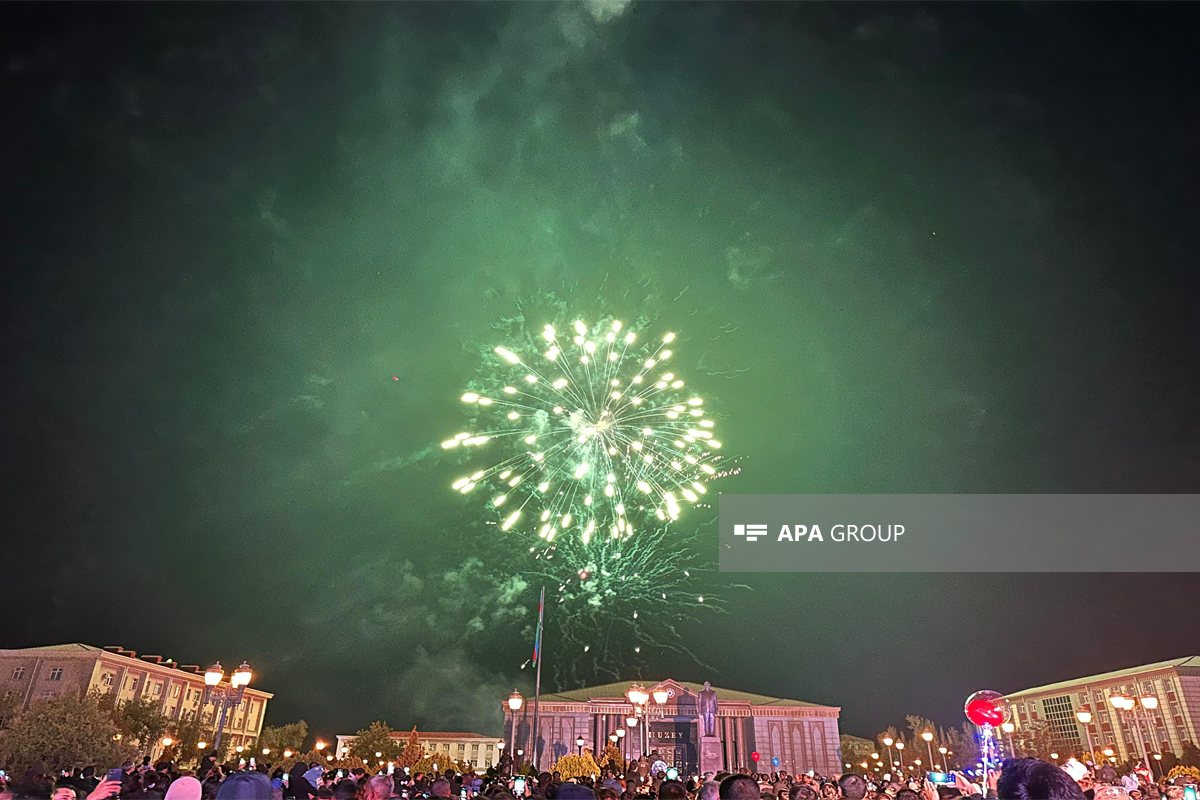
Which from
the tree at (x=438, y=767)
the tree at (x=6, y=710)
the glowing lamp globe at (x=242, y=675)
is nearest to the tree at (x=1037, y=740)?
the tree at (x=438, y=767)

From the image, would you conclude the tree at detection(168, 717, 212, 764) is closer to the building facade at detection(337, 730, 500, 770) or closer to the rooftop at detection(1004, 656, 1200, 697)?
the building facade at detection(337, 730, 500, 770)

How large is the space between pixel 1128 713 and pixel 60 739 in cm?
10041

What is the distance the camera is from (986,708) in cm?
1625

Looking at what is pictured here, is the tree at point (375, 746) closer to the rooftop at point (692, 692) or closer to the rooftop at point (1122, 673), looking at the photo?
the rooftop at point (692, 692)

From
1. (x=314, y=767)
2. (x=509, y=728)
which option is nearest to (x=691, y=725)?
(x=509, y=728)

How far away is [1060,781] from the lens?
4641 millimetres

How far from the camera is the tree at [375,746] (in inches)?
3974

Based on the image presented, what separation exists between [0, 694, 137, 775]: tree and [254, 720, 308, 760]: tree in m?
57.9

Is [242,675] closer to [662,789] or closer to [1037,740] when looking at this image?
[662,789]

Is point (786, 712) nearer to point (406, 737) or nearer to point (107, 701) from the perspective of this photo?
point (406, 737)

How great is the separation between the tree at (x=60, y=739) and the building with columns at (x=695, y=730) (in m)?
57.1

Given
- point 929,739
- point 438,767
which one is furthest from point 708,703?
point 438,767

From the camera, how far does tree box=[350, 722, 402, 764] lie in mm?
100938

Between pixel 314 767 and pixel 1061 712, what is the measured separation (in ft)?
449
